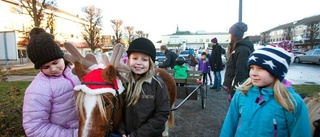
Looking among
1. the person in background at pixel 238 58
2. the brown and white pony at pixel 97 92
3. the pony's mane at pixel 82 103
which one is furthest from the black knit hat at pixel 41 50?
the person in background at pixel 238 58

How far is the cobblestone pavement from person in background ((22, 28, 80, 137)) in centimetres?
311

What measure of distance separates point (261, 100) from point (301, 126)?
1.13 ft

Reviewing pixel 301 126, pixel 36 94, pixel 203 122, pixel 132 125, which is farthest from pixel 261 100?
pixel 203 122

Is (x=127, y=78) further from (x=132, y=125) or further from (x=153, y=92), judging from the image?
(x=132, y=125)

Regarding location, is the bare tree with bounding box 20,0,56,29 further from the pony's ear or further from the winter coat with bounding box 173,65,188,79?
the pony's ear

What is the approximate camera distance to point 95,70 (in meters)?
1.58

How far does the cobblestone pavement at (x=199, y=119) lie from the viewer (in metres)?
4.38

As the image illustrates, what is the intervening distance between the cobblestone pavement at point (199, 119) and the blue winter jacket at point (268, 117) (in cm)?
265

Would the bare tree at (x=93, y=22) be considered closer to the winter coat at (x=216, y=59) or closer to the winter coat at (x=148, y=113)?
the winter coat at (x=216, y=59)

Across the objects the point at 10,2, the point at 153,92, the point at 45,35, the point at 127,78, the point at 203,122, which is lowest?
the point at 203,122

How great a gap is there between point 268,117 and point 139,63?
1247 mm

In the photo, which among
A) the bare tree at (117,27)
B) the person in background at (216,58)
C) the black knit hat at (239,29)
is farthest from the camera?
the bare tree at (117,27)

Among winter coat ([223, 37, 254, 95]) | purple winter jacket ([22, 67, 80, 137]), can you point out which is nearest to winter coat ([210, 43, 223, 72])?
winter coat ([223, 37, 254, 95])

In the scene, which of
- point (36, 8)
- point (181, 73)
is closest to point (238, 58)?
point (181, 73)
